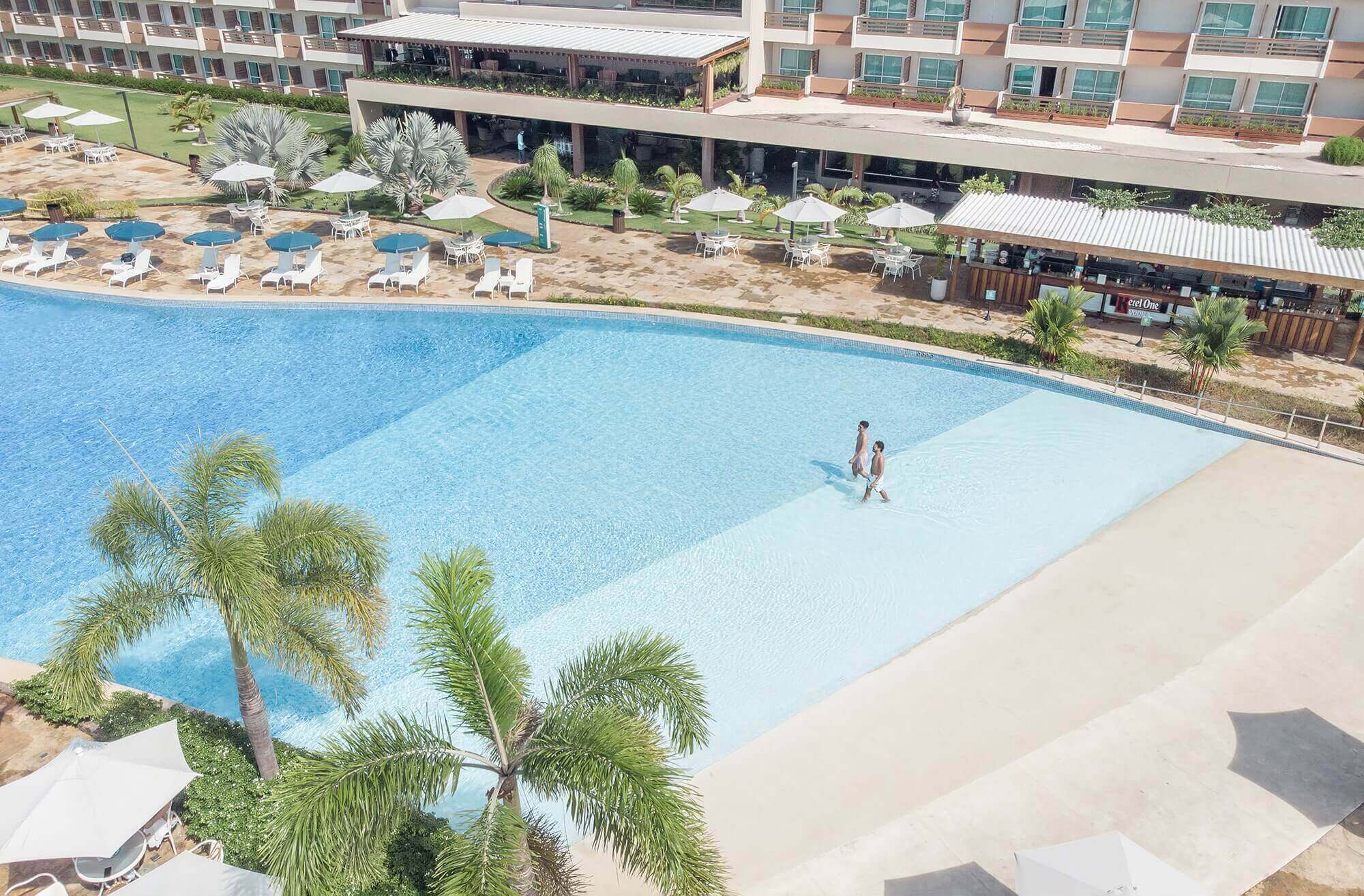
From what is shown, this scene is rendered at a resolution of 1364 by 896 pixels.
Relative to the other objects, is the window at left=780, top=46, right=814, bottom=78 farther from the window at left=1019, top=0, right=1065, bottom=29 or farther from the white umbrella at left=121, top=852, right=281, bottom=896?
the white umbrella at left=121, top=852, right=281, bottom=896

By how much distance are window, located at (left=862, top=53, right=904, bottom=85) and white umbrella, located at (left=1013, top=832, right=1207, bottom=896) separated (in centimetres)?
3284

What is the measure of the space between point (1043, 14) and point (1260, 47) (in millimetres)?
6878

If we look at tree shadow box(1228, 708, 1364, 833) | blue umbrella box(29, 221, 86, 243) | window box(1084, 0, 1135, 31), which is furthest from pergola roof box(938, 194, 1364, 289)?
blue umbrella box(29, 221, 86, 243)

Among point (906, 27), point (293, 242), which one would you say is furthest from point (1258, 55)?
point (293, 242)

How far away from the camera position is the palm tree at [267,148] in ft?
111

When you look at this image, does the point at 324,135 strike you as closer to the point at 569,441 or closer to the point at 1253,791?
the point at 569,441

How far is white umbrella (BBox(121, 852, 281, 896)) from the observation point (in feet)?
32.6

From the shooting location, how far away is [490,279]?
2764 cm

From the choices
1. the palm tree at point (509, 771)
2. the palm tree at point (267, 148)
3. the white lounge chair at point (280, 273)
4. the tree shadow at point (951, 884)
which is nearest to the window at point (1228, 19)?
the white lounge chair at point (280, 273)

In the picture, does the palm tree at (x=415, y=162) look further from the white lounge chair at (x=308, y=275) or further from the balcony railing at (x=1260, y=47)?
the balcony railing at (x=1260, y=47)

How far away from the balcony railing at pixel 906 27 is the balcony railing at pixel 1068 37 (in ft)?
6.97

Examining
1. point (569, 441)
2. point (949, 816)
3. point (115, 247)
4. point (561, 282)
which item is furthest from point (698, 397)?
point (115, 247)

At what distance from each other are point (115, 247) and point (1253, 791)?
32269 mm

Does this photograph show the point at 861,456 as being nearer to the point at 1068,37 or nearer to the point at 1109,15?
the point at 1068,37
